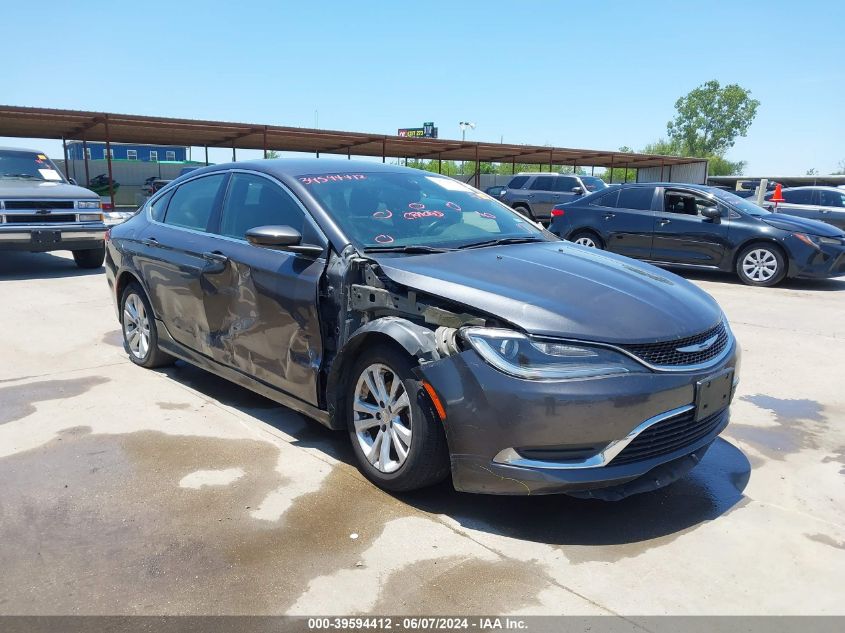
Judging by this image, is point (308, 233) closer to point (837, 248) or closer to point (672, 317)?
point (672, 317)

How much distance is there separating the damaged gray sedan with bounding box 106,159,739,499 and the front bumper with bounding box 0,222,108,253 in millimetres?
6901

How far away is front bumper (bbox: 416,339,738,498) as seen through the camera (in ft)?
9.20

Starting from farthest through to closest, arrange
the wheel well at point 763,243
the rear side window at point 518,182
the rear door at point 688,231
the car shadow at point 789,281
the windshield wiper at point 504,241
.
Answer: the rear side window at point 518,182 < the rear door at point 688,231 < the car shadow at point 789,281 < the wheel well at point 763,243 < the windshield wiper at point 504,241

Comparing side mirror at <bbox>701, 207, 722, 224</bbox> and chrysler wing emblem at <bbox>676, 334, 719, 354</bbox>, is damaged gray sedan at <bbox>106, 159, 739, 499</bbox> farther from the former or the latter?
side mirror at <bbox>701, 207, 722, 224</bbox>

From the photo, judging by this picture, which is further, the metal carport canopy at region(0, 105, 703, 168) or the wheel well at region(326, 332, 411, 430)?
the metal carport canopy at region(0, 105, 703, 168)

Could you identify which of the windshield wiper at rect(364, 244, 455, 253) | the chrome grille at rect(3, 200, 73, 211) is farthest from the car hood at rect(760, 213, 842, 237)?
the chrome grille at rect(3, 200, 73, 211)

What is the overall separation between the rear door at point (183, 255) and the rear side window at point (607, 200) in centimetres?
833

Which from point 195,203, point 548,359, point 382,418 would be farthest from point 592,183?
point 548,359

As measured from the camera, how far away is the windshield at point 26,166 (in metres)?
11.0

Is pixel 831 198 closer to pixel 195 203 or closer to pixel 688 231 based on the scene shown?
pixel 688 231

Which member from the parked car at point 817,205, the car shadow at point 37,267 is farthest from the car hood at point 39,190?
the parked car at point 817,205

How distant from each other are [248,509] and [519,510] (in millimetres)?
1322

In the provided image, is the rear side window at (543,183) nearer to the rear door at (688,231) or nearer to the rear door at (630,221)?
the rear door at (630,221)

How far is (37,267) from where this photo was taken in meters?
12.2
